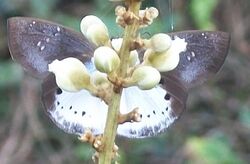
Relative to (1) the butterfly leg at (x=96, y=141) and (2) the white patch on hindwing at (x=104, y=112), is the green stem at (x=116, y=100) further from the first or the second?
(2) the white patch on hindwing at (x=104, y=112)

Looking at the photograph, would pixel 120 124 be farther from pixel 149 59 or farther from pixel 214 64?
pixel 214 64

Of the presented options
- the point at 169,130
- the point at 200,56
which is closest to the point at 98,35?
the point at 200,56

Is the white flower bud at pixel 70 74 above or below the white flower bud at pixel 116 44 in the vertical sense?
below

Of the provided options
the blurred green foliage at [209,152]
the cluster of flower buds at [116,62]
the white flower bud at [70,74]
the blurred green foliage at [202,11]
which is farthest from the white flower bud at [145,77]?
the blurred green foliage at [202,11]

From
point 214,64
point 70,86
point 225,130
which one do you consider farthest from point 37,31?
point 225,130

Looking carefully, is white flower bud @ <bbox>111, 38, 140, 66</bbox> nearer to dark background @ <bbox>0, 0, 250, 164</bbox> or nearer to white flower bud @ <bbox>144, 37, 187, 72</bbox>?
white flower bud @ <bbox>144, 37, 187, 72</bbox>

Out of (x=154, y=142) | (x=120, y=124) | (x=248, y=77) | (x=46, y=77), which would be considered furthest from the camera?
(x=248, y=77)
